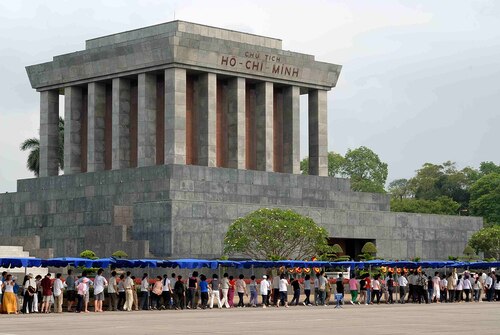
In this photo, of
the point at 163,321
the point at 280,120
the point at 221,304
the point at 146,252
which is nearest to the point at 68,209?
the point at 146,252

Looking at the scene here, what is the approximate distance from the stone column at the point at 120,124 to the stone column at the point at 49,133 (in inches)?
258

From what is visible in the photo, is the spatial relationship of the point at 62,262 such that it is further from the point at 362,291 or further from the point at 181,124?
the point at 181,124

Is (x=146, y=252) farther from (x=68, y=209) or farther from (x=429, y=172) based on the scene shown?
(x=429, y=172)

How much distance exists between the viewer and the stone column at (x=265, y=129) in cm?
7050

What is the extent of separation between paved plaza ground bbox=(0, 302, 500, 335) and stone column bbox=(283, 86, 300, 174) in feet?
107

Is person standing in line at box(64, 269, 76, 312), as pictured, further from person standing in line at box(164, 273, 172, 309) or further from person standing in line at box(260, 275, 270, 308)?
person standing in line at box(260, 275, 270, 308)

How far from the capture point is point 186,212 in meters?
59.5

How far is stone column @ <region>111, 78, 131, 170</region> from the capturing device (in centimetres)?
6888

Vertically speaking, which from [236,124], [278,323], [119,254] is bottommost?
[278,323]

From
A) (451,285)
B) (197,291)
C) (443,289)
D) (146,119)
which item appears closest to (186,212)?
(146,119)

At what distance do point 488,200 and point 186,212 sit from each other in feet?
196

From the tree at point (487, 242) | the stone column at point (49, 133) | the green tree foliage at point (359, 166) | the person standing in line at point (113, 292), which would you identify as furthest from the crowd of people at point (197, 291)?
the green tree foliage at point (359, 166)

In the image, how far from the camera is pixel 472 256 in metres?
71.1

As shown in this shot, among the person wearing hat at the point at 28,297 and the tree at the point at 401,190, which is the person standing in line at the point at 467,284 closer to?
the person wearing hat at the point at 28,297
